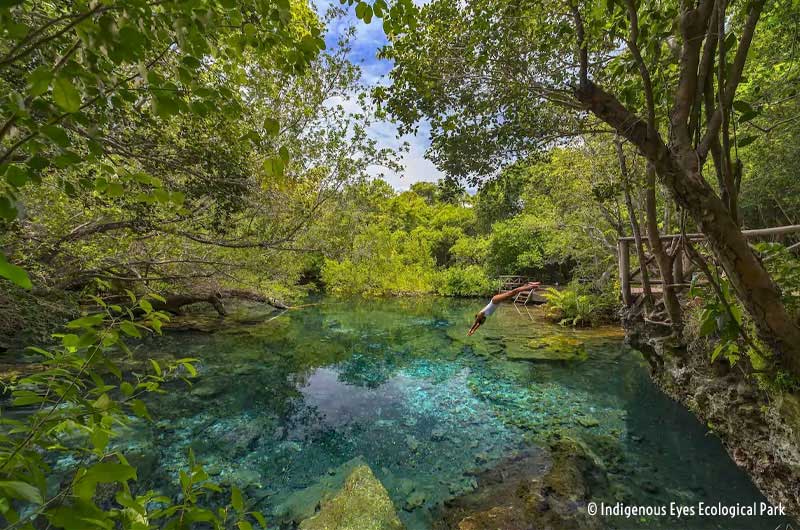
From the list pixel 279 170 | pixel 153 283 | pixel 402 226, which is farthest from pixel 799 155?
pixel 402 226

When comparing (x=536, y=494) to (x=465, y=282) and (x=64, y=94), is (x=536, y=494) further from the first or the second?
(x=465, y=282)

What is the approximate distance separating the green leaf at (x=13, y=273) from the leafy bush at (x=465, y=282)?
2482 centimetres

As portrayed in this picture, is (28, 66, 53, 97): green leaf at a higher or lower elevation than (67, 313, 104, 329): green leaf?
higher

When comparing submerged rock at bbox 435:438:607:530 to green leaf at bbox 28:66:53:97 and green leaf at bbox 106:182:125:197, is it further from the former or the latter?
green leaf at bbox 28:66:53:97

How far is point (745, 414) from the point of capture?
4.12 meters

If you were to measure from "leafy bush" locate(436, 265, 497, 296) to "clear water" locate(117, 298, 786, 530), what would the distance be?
530 inches

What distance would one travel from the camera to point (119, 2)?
41.8 inches

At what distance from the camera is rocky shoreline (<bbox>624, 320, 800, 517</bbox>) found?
3.44m

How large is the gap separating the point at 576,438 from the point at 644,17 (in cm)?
575

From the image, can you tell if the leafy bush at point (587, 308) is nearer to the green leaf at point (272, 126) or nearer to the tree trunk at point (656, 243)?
the tree trunk at point (656, 243)

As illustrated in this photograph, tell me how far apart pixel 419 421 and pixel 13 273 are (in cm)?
661

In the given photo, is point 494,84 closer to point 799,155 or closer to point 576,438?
point 576,438

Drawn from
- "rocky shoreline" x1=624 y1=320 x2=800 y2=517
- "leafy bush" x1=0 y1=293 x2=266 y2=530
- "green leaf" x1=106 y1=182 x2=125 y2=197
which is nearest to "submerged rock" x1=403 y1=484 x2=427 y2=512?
"leafy bush" x1=0 y1=293 x2=266 y2=530

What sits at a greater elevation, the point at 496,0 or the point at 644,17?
the point at 496,0
